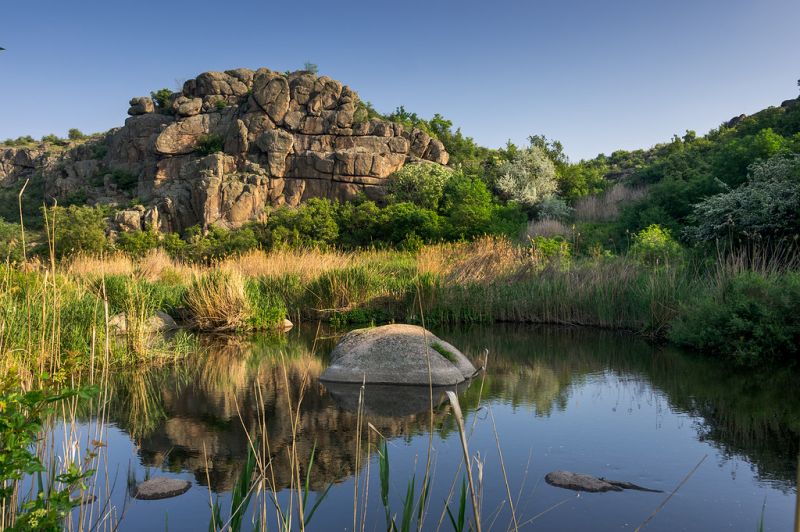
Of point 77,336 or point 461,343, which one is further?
point 461,343

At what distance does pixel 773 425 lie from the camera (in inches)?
230

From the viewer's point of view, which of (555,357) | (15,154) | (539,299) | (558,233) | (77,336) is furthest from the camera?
(15,154)

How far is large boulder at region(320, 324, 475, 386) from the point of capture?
24.5ft

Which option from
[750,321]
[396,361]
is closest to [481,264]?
[750,321]

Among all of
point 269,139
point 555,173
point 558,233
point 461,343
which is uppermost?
point 269,139

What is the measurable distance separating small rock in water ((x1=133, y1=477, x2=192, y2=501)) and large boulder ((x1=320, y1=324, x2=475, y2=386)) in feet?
10.1

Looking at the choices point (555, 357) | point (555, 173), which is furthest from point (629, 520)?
point (555, 173)

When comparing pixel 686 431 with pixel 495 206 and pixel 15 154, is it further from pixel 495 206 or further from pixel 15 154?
pixel 15 154

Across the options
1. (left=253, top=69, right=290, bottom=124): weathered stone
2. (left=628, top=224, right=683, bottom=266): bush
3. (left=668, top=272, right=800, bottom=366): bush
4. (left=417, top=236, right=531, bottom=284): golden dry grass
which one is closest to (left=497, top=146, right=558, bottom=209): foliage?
(left=628, top=224, right=683, bottom=266): bush

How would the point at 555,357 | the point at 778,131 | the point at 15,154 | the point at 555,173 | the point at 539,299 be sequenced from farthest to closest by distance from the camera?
the point at 15,154 < the point at 555,173 < the point at 778,131 < the point at 539,299 < the point at 555,357

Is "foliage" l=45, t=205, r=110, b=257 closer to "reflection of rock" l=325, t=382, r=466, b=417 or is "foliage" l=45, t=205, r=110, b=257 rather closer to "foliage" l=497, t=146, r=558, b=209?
"foliage" l=497, t=146, r=558, b=209

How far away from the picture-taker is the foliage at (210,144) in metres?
44.7

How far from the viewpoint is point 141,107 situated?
51.6m

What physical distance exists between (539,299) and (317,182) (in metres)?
30.3
